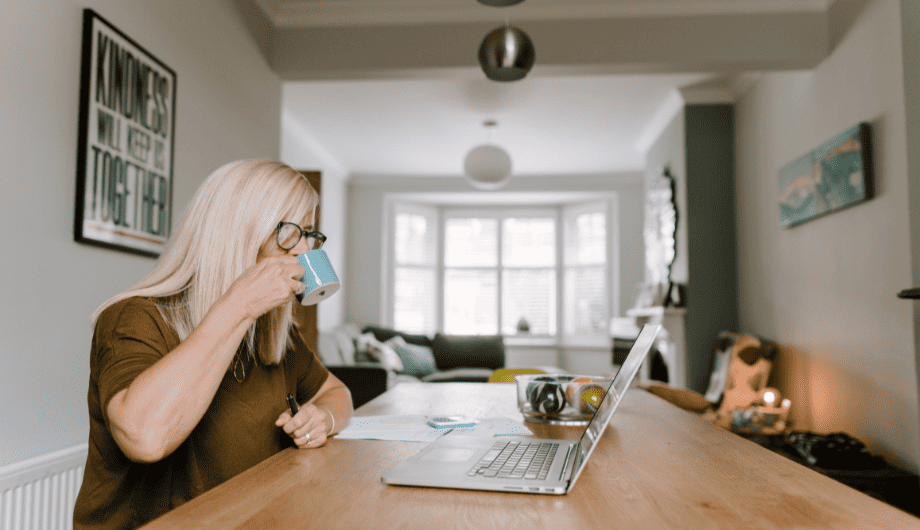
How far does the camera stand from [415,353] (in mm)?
6434

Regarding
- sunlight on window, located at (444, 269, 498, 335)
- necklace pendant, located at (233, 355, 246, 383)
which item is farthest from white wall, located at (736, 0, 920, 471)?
sunlight on window, located at (444, 269, 498, 335)

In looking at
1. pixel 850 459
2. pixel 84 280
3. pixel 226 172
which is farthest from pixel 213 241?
pixel 850 459

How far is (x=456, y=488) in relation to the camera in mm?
781

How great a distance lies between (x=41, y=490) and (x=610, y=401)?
177 cm

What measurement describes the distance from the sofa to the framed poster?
8.74ft

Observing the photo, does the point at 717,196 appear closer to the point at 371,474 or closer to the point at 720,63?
the point at 720,63

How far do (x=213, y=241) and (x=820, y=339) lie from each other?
3.41 meters

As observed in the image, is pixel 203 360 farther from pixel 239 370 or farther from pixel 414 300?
pixel 414 300

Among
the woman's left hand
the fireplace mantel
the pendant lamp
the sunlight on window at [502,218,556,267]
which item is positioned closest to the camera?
the woman's left hand

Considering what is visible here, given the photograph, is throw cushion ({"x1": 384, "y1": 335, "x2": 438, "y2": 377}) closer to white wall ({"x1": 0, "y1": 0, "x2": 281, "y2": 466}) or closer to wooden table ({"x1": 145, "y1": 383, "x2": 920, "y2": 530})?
white wall ({"x1": 0, "y1": 0, "x2": 281, "y2": 466})

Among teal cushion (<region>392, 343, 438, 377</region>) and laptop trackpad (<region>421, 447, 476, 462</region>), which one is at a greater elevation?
laptop trackpad (<region>421, 447, 476, 462</region>)

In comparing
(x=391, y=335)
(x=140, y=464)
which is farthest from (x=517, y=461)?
(x=391, y=335)

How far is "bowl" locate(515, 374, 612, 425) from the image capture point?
137 centimetres

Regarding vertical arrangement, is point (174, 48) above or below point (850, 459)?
above
